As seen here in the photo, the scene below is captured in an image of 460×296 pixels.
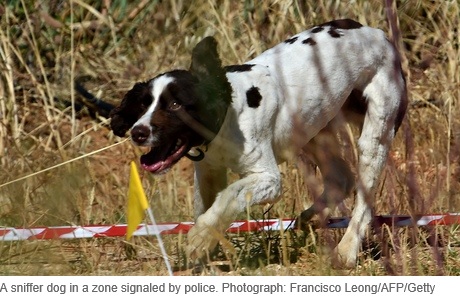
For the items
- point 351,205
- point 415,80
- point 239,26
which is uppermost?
point 239,26

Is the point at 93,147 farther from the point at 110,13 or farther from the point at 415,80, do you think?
the point at 415,80

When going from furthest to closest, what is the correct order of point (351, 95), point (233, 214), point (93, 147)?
point (93, 147), point (351, 95), point (233, 214)

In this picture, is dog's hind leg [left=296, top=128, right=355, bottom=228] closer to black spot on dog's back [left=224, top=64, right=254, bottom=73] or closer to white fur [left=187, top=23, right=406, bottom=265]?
white fur [left=187, top=23, right=406, bottom=265]

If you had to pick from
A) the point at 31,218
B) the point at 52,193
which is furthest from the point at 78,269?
the point at 52,193

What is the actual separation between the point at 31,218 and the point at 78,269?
2.02ft

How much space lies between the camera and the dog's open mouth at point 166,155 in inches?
211

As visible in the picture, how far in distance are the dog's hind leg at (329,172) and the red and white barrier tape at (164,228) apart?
0.11 metres

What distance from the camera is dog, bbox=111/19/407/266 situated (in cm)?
535

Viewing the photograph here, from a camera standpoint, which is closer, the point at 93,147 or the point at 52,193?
the point at 52,193

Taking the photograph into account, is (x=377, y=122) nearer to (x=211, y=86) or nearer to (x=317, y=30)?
(x=317, y=30)

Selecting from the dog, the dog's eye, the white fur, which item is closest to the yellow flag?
the dog

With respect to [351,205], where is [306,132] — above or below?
above
